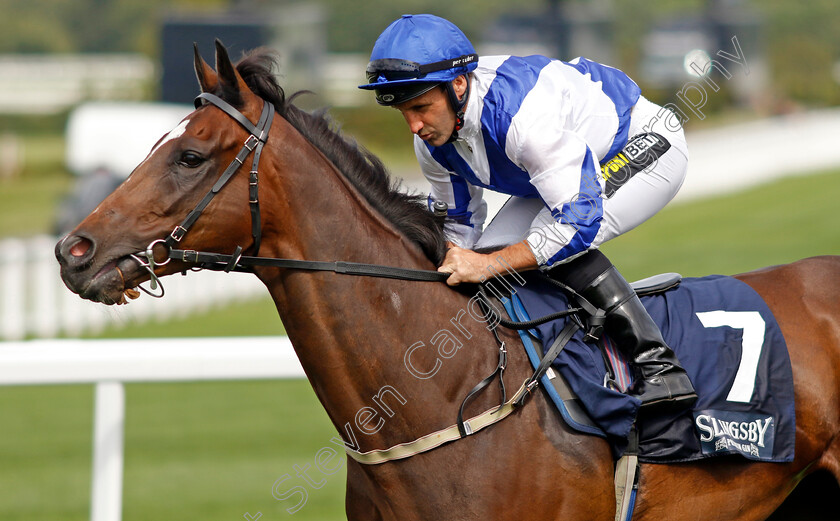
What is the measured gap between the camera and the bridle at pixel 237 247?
246 centimetres

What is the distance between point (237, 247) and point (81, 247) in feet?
1.28

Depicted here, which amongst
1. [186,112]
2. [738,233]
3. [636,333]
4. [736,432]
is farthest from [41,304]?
[738,233]

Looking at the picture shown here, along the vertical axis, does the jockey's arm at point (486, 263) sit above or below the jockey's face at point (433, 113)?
below

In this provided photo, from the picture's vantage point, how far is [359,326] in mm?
2627

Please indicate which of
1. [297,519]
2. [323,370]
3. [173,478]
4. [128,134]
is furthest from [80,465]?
[128,134]

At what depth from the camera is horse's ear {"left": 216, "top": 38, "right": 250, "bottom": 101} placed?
2463 mm

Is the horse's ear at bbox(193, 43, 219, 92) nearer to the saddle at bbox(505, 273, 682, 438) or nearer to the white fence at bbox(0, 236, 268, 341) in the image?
the saddle at bbox(505, 273, 682, 438)

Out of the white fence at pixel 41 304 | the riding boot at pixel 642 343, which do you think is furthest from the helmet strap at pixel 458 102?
the white fence at pixel 41 304

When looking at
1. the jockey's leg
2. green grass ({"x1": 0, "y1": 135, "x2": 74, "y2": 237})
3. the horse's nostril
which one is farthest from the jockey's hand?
green grass ({"x1": 0, "y1": 135, "x2": 74, "y2": 237})

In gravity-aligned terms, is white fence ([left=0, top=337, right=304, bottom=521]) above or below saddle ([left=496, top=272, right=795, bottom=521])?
above

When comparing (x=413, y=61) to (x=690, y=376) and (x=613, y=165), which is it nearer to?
(x=613, y=165)

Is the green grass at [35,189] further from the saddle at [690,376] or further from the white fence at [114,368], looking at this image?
the saddle at [690,376]

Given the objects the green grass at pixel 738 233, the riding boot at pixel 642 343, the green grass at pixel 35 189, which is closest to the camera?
the riding boot at pixel 642 343

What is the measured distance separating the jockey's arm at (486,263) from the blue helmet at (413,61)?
49cm
